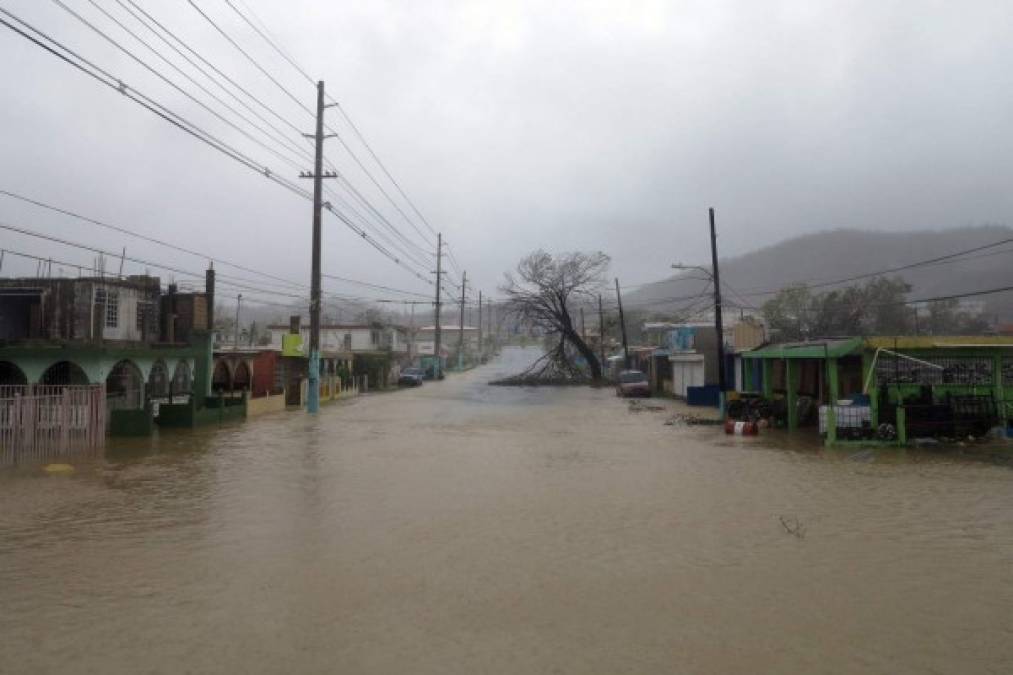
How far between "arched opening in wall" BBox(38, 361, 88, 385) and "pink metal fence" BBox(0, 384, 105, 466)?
19.1ft

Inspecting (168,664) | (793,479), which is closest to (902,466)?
(793,479)

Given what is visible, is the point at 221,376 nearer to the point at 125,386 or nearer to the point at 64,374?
the point at 125,386

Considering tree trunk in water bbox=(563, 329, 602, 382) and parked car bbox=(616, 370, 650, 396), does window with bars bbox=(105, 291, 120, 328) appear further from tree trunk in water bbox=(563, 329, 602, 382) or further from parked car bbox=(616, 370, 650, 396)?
tree trunk in water bbox=(563, 329, 602, 382)

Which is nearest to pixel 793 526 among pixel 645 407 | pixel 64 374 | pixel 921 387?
pixel 921 387

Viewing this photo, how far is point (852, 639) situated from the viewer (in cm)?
581

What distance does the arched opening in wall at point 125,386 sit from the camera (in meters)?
26.3

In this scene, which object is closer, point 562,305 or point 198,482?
point 198,482

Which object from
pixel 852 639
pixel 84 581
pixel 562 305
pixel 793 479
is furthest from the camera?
pixel 562 305

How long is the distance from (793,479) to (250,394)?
998 inches

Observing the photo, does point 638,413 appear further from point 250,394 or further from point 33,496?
point 33,496

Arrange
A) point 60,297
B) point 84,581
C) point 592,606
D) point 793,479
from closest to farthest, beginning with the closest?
point 592,606 < point 84,581 < point 793,479 < point 60,297

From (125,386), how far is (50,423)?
34.3ft

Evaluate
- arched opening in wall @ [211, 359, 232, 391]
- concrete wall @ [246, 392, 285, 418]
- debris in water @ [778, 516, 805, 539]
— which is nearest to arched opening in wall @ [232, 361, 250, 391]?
arched opening in wall @ [211, 359, 232, 391]

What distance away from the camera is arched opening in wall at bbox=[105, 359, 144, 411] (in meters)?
26.3
